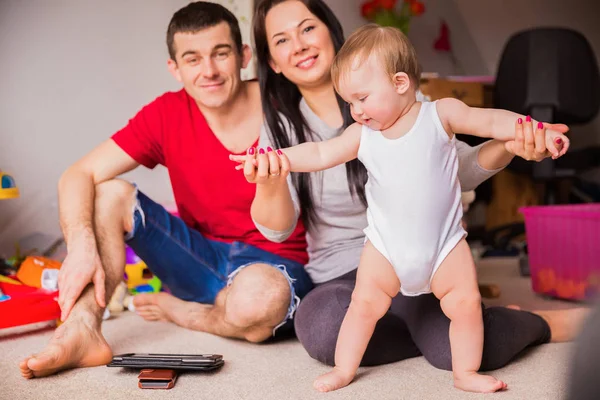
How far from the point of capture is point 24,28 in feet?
8.78

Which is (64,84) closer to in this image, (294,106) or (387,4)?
(294,106)

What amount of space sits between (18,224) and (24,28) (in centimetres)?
80

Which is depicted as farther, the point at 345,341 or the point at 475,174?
the point at 475,174

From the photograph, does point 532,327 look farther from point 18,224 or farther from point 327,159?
point 18,224

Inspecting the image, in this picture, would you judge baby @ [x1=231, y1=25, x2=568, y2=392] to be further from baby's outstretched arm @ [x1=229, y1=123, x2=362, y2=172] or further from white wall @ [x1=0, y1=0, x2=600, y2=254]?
white wall @ [x1=0, y1=0, x2=600, y2=254]

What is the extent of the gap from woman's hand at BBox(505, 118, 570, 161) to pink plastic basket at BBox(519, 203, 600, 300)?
3.10ft

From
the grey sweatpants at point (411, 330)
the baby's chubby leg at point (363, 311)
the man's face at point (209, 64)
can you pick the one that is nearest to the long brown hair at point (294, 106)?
the man's face at point (209, 64)

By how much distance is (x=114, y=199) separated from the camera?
1.68 metres

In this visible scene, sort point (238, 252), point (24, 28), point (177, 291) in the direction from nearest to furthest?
1. point (238, 252)
2. point (177, 291)
3. point (24, 28)

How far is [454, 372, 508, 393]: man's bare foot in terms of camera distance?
1.21 meters

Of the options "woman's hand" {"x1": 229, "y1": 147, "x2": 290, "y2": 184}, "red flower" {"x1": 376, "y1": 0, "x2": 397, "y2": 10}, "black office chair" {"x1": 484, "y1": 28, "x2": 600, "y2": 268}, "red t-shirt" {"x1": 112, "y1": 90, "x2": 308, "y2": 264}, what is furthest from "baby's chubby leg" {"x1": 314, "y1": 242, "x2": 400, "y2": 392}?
"red flower" {"x1": 376, "y1": 0, "x2": 397, "y2": 10}

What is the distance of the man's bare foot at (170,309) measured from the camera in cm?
183

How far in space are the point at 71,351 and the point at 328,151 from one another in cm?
69

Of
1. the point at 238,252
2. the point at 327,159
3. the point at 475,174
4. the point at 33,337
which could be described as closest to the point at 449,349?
the point at 475,174
